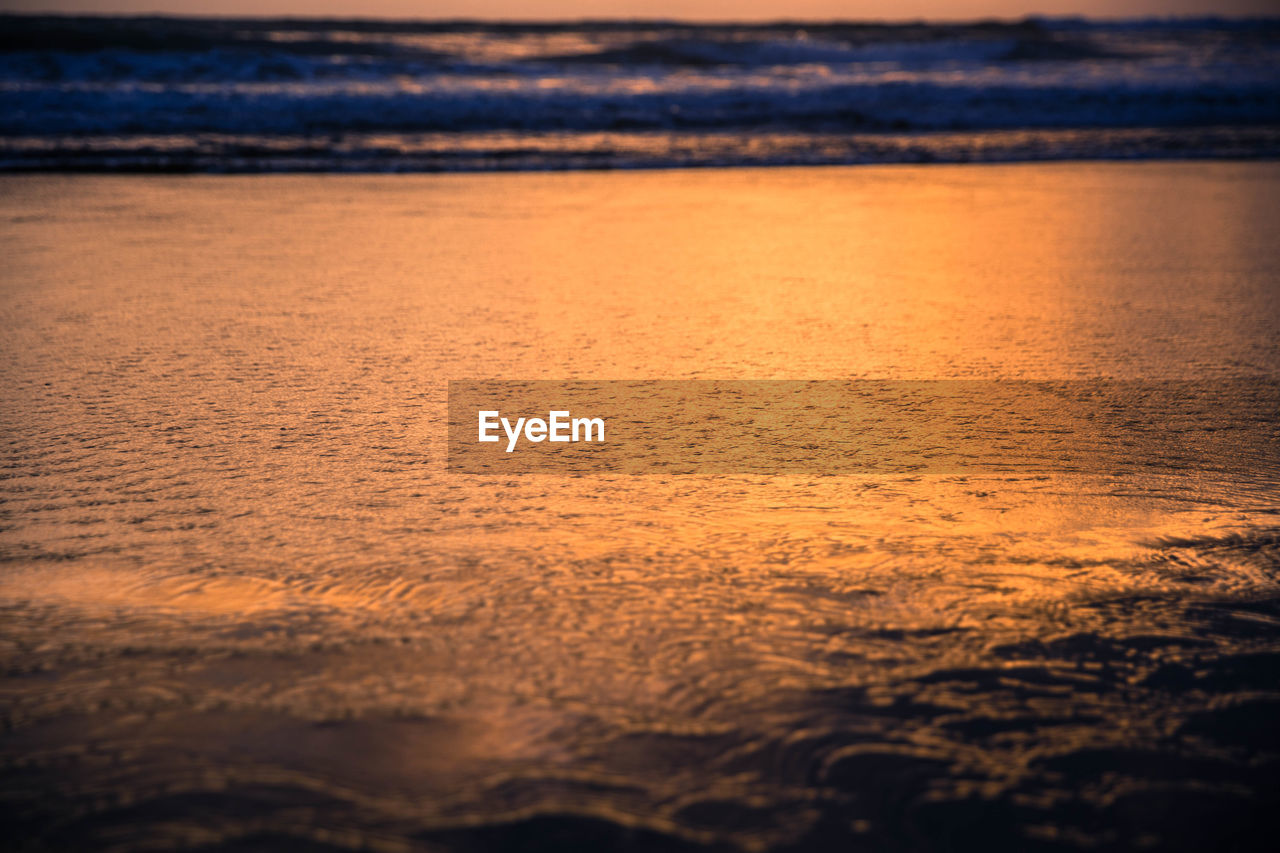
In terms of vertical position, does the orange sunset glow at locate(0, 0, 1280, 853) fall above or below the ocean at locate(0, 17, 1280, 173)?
below

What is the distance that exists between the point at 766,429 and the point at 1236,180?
272 inches

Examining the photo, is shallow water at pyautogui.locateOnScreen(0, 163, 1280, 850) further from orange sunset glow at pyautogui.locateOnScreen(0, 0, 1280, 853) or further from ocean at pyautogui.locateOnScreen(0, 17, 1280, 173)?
ocean at pyautogui.locateOnScreen(0, 17, 1280, 173)

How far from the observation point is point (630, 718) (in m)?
1.28

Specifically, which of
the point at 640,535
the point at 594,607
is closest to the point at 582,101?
the point at 640,535

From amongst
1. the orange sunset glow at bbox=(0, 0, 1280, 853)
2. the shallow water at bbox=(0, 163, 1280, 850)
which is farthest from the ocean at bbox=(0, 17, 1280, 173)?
the shallow water at bbox=(0, 163, 1280, 850)

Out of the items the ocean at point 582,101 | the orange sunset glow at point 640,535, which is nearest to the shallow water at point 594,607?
the orange sunset glow at point 640,535

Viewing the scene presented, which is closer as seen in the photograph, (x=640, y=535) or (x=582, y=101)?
(x=640, y=535)

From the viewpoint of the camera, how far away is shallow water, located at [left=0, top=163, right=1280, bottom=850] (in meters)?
1.14

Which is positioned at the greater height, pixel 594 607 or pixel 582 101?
pixel 582 101

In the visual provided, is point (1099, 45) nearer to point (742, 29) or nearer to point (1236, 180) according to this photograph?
point (742, 29)

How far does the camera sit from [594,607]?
1559 mm

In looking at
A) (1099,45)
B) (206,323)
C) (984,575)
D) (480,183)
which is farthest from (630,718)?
(1099,45)

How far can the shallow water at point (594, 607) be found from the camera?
1.14m

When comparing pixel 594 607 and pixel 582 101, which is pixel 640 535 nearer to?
pixel 594 607
